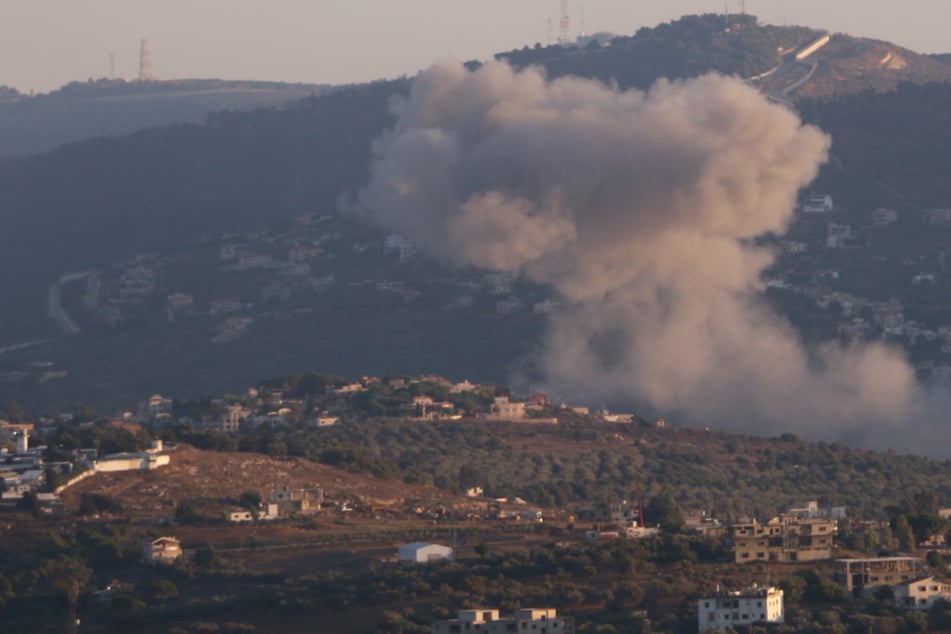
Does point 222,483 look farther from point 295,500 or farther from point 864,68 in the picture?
point 864,68

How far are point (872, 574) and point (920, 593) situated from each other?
197 cm

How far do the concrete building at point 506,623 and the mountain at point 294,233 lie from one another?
58211 mm

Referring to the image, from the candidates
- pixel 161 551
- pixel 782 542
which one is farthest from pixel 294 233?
pixel 782 542

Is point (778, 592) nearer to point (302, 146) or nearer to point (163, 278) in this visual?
point (163, 278)

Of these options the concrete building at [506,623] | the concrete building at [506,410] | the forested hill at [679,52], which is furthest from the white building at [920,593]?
the forested hill at [679,52]

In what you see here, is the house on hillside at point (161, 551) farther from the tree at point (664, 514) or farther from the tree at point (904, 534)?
the tree at point (904, 534)

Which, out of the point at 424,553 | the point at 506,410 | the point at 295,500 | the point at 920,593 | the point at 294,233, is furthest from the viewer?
the point at 294,233

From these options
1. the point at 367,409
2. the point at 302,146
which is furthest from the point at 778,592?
the point at 302,146

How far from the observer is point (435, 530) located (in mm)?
57219

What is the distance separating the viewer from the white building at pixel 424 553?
51188 mm

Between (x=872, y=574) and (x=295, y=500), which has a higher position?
(x=295, y=500)

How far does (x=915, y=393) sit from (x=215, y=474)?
36845mm

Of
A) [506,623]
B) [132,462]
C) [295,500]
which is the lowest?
[506,623]

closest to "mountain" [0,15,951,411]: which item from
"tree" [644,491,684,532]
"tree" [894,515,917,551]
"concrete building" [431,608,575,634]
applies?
"tree" [644,491,684,532]
